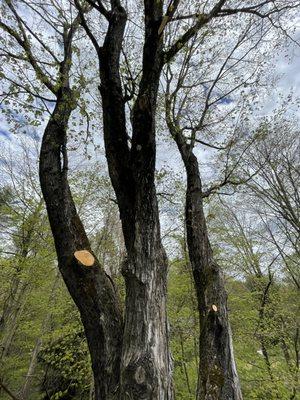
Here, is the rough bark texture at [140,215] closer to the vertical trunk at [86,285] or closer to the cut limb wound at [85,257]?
the vertical trunk at [86,285]

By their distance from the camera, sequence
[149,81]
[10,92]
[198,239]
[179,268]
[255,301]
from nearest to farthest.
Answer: [149,81] → [10,92] → [198,239] → [179,268] → [255,301]

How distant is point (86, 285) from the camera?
232 cm

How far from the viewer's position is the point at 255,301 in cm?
977

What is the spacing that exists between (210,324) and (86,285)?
5.14 ft

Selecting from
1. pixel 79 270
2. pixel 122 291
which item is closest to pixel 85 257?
pixel 79 270

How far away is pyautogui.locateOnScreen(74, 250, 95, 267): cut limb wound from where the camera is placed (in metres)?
2.38

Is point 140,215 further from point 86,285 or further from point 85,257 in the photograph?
Answer: point 86,285

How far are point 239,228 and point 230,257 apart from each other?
107 inches

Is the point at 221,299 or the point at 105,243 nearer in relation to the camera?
the point at 221,299

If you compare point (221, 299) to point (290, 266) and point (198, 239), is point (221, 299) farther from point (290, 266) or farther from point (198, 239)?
point (290, 266)

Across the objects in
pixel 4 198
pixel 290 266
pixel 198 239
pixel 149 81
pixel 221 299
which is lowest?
pixel 221 299

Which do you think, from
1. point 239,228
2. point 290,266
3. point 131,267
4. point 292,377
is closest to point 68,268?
point 131,267

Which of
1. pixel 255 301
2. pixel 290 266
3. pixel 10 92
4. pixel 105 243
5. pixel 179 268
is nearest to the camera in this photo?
pixel 10 92

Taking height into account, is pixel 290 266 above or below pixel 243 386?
above
